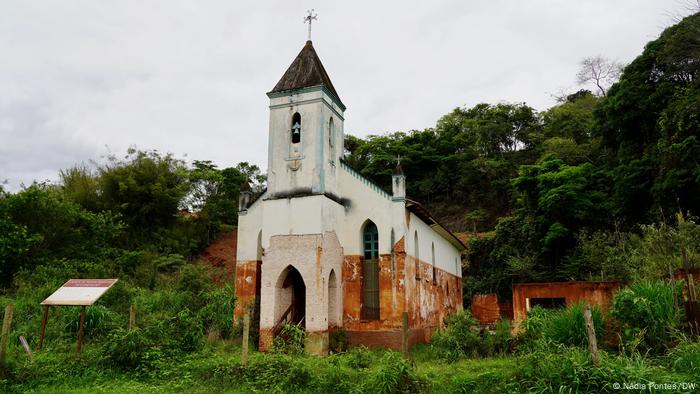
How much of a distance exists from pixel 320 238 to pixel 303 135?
3800 millimetres

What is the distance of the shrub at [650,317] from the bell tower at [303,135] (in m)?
9.56

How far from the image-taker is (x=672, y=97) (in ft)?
69.3

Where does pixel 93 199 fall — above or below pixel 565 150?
below

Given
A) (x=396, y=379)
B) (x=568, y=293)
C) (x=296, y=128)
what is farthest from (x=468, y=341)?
(x=296, y=128)

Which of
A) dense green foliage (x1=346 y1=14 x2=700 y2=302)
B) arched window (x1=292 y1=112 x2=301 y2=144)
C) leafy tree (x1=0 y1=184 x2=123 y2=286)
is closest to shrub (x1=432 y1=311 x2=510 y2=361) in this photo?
dense green foliage (x1=346 y1=14 x2=700 y2=302)

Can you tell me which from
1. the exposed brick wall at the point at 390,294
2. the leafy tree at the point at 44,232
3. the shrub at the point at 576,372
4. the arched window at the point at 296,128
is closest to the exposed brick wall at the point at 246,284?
the exposed brick wall at the point at 390,294

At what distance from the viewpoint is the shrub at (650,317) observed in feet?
30.4

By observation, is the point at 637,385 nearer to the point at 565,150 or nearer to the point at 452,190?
the point at 565,150

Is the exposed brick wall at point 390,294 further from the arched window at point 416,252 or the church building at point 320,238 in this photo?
the arched window at point 416,252

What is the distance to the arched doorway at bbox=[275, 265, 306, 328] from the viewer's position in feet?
52.2

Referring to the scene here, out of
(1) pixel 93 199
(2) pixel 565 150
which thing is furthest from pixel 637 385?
(1) pixel 93 199

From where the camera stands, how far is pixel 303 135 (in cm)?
1706

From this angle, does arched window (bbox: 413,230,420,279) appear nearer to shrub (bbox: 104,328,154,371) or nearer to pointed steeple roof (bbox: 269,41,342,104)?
pointed steeple roof (bbox: 269,41,342,104)

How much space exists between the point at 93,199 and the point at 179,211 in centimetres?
680
